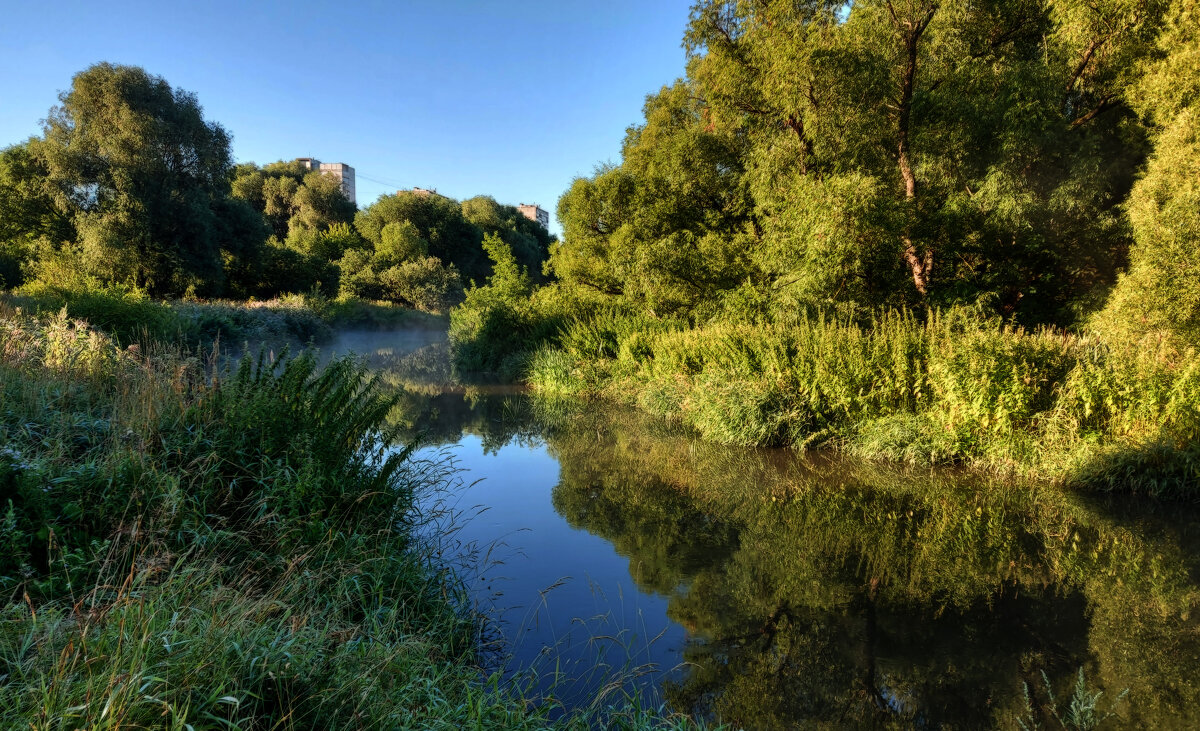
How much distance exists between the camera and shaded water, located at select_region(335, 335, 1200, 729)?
350 centimetres

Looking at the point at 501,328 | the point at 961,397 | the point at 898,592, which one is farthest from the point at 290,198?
the point at 898,592

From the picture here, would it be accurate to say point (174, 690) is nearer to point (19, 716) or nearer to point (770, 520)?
point (19, 716)

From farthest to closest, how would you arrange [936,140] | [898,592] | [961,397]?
1. [936,140]
2. [961,397]
3. [898,592]

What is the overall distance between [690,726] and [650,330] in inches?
504

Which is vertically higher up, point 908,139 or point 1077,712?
point 908,139

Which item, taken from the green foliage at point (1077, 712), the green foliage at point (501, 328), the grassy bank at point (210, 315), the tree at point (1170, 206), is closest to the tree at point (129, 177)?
the grassy bank at point (210, 315)

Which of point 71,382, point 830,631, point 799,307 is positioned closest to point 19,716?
point 830,631

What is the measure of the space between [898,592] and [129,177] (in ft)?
103

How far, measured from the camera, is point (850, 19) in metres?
12.9

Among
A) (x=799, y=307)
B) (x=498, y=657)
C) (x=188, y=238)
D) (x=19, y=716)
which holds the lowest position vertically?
(x=498, y=657)

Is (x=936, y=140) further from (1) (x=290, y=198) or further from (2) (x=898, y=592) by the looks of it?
(1) (x=290, y=198)

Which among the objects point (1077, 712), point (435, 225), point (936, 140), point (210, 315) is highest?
point (435, 225)

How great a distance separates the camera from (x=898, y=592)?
4711 millimetres

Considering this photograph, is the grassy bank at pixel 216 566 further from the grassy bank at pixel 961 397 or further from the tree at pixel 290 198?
the tree at pixel 290 198
